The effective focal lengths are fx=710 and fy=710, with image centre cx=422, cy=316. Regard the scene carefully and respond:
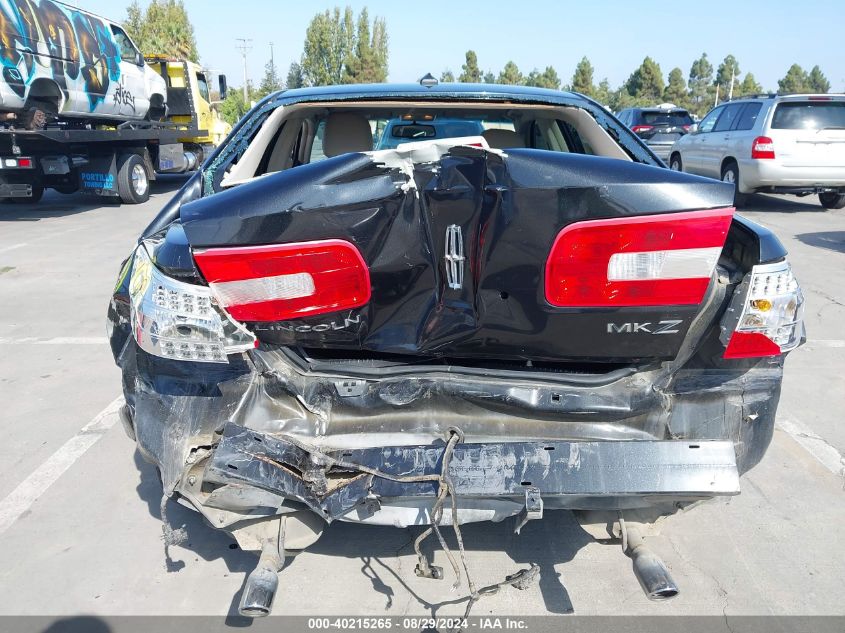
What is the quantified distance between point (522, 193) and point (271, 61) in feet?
250

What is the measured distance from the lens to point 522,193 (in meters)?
1.97

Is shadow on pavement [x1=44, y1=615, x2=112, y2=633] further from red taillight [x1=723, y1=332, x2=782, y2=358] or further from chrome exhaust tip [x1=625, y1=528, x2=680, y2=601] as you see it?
red taillight [x1=723, y1=332, x2=782, y2=358]

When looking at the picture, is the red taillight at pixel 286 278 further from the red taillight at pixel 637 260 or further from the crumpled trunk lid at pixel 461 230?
the red taillight at pixel 637 260

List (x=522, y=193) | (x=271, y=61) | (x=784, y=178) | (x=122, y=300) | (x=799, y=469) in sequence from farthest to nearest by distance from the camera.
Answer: (x=271, y=61), (x=784, y=178), (x=799, y=469), (x=122, y=300), (x=522, y=193)

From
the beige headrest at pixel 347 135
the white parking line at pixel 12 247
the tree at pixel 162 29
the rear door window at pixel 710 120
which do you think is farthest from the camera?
the tree at pixel 162 29

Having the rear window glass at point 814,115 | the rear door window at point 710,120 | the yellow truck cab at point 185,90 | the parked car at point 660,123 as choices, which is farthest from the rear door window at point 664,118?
the yellow truck cab at point 185,90

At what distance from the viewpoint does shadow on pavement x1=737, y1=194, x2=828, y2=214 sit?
38.9 ft

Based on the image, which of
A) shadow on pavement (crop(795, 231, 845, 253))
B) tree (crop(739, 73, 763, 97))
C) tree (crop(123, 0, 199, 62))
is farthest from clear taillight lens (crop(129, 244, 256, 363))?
tree (crop(739, 73, 763, 97))

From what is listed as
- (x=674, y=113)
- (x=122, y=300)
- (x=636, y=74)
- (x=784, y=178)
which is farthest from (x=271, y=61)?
(x=122, y=300)

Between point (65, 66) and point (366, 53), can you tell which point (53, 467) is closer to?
point (65, 66)

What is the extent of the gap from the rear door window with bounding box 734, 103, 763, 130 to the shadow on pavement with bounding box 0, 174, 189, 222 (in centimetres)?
1077

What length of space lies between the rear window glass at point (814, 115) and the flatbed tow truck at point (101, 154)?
34.6 feet

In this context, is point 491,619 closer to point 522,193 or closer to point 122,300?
point 522,193

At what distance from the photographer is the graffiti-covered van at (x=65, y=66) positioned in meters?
9.32
